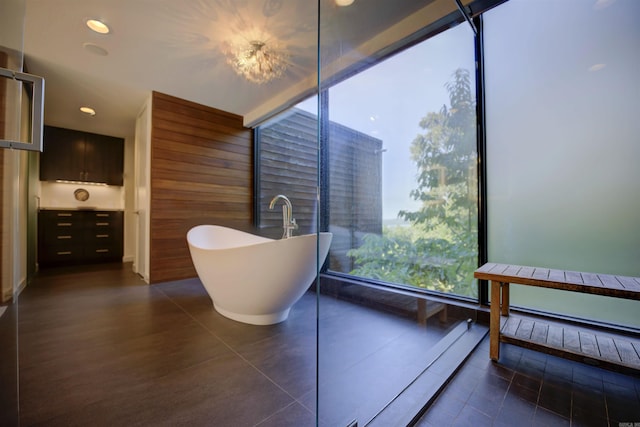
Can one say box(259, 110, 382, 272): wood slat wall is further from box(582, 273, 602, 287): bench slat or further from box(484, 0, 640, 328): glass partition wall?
box(484, 0, 640, 328): glass partition wall

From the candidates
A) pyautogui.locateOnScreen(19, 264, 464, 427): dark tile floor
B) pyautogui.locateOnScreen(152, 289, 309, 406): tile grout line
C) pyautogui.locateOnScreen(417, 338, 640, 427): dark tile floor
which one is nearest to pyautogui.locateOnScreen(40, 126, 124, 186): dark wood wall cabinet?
pyautogui.locateOnScreen(19, 264, 464, 427): dark tile floor

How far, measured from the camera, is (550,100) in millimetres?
1709

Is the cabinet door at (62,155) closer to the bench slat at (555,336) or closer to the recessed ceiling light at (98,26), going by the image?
the recessed ceiling light at (98,26)

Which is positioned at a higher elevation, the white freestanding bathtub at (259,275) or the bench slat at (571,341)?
the white freestanding bathtub at (259,275)

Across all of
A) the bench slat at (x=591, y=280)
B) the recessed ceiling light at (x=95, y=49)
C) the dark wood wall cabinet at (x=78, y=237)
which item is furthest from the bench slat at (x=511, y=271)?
the dark wood wall cabinet at (x=78, y=237)

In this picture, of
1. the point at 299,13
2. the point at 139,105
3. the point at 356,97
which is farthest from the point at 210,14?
the point at 139,105

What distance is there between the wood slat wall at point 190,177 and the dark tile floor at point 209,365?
1.14 meters

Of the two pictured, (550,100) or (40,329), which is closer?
(550,100)

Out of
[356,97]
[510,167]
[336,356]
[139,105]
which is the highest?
[139,105]

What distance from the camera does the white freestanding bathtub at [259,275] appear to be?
5.61 feet

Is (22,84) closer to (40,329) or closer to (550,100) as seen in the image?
(40,329)

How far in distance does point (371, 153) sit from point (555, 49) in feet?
4.80

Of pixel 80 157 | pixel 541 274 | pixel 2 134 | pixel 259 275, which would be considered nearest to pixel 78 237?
pixel 80 157

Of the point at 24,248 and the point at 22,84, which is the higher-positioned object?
the point at 22,84
